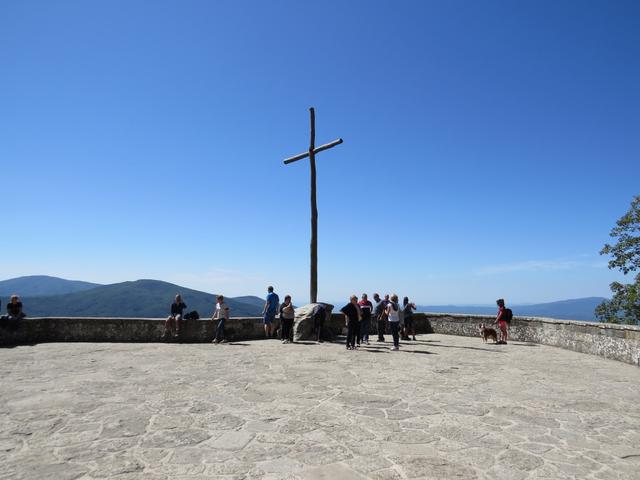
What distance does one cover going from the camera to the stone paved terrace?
365 cm

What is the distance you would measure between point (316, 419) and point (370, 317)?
8.92m

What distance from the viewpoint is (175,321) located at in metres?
13.2

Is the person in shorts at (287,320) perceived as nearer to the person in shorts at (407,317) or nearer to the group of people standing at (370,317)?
the group of people standing at (370,317)

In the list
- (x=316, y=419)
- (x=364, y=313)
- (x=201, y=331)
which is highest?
(x=364, y=313)

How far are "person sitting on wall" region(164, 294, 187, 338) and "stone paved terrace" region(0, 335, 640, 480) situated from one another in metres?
3.69

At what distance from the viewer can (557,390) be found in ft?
22.1

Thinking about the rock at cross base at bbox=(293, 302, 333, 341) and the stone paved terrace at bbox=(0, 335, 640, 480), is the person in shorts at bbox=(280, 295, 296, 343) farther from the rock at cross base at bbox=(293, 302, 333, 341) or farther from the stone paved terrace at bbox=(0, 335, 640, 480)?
the stone paved terrace at bbox=(0, 335, 640, 480)

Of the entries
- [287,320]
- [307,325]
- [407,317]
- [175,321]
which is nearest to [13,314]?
[175,321]

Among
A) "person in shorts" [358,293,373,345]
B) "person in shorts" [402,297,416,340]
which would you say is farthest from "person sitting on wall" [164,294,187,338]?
"person in shorts" [402,297,416,340]

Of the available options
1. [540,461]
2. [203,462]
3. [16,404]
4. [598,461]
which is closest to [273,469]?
[203,462]

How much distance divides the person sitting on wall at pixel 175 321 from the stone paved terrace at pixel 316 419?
3.69 meters

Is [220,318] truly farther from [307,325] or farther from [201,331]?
[307,325]

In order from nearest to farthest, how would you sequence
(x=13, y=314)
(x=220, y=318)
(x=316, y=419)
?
(x=316, y=419)
(x=13, y=314)
(x=220, y=318)

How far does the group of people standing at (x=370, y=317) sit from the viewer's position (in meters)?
11.6
